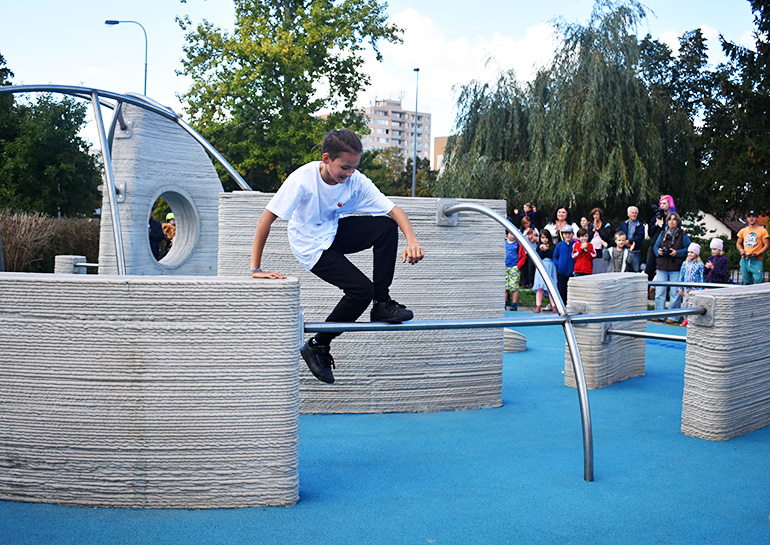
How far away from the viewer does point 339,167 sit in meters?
3.84

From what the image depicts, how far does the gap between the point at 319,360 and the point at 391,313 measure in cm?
68

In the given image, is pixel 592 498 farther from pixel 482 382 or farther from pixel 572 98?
pixel 572 98

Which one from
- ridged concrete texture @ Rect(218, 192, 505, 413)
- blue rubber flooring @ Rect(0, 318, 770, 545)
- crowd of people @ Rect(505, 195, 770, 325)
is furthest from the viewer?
crowd of people @ Rect(505, 195, 770, 325)

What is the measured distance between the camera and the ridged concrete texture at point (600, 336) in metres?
6.56

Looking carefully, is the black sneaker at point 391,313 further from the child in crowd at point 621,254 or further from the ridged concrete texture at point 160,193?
the child in crowd at point 621,254

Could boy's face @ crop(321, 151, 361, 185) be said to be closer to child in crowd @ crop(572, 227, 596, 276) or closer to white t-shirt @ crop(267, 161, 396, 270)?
white t-shirt @ crop(267, 161, 396, 270)

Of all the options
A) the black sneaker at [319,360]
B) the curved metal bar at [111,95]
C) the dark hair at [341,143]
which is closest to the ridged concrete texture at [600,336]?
the black sneaker at [319,360]

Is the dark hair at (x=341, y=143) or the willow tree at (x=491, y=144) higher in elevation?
the willow tree at (x=491, y=144)

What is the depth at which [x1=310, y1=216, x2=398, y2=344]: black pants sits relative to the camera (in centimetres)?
399

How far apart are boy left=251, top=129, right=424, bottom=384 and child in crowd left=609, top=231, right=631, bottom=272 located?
29.2 ft

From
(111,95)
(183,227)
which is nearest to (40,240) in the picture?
(183,227)

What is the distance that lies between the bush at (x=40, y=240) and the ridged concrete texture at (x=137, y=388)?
Answer: 13092mm

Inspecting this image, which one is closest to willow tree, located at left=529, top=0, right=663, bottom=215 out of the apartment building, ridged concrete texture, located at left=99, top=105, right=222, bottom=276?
ridged concrete texture, located at left=99, top=105, right=222, bottom=276

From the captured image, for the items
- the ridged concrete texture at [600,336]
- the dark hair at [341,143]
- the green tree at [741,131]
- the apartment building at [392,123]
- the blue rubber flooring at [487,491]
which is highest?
the apartment building at [392,123]
